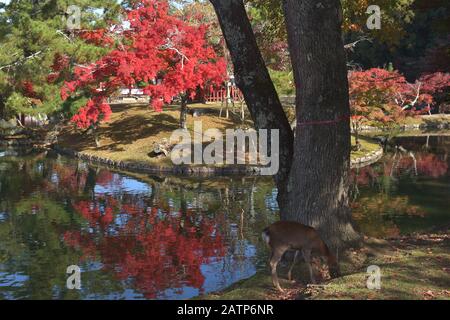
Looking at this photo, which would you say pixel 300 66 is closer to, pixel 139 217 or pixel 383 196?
pixel 139 217

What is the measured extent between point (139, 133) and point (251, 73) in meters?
22.6

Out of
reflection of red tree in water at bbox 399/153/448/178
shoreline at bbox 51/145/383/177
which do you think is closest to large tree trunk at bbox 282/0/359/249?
shoreline at bbox 51/145/383/177

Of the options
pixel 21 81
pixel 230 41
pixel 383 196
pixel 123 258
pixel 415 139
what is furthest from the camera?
pixel 415 139

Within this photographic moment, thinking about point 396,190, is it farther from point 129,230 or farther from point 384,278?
point 384,278

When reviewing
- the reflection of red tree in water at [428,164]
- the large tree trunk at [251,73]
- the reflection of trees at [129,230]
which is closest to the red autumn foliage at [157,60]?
the reflection of trees at [129,230]

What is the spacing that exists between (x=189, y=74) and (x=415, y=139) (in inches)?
796

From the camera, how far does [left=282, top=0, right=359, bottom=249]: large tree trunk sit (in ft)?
26.9

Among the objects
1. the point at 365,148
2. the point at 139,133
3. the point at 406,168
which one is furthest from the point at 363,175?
the point at 139,133

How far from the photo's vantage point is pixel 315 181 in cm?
860

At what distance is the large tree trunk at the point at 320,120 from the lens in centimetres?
820

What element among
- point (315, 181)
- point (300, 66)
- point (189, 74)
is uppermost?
point (189, 74)

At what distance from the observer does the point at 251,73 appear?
9.02 m

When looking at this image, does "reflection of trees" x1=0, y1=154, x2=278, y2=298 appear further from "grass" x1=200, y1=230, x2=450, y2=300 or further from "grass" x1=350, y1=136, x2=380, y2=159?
"grass" x1=350, y1=136, x2=380, y2=159

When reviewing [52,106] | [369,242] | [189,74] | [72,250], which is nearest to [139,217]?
[72,250]
